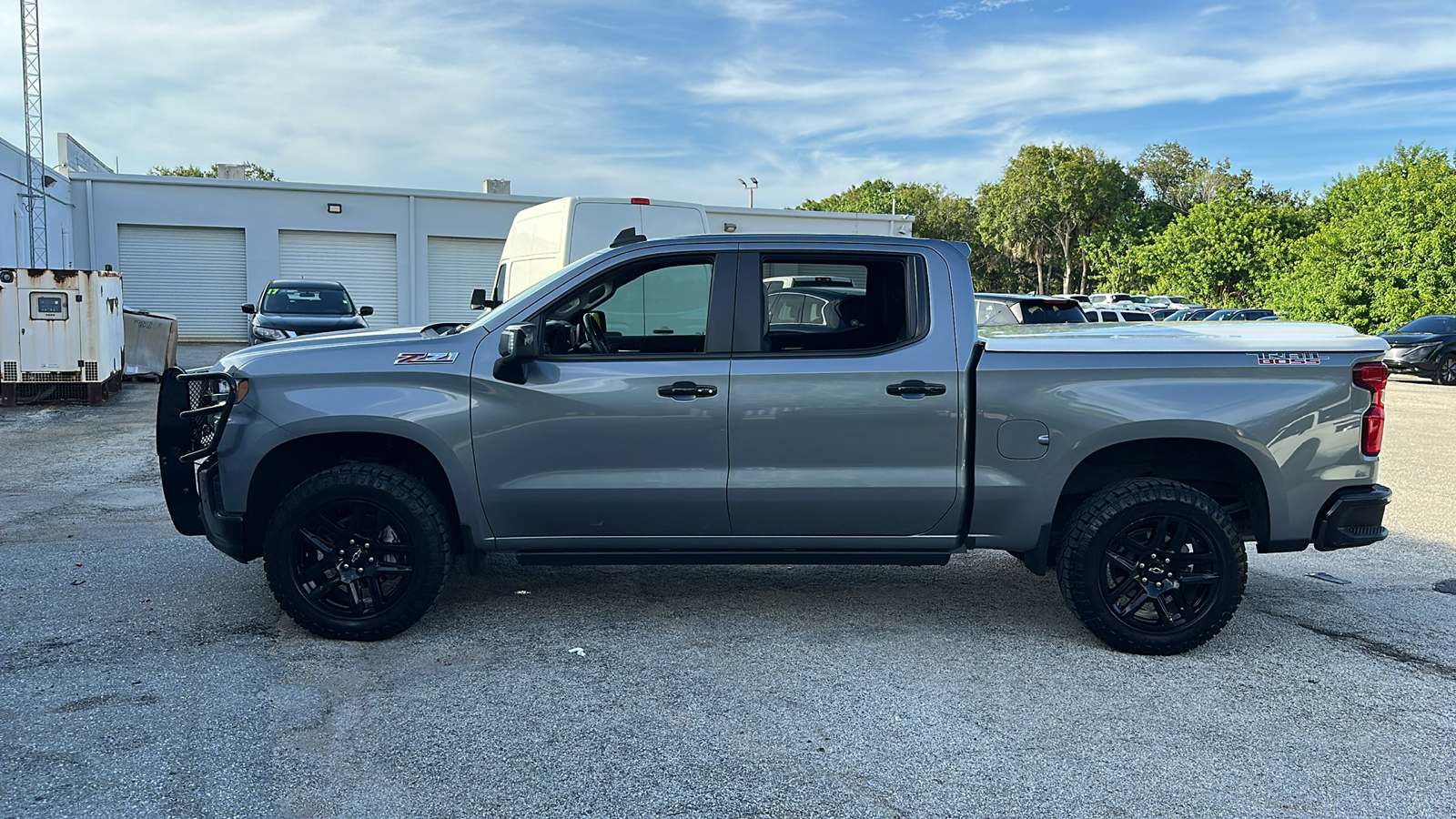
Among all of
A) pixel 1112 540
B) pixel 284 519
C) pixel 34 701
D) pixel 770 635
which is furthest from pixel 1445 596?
pixel 34 701

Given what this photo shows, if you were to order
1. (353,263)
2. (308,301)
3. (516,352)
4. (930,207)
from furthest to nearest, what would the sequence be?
(930,207) → (353,263) → (308,301) → (516,352)

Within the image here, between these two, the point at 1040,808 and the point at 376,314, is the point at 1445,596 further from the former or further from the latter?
the point at 376,314

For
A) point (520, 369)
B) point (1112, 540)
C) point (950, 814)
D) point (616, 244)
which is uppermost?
point (616, 244)

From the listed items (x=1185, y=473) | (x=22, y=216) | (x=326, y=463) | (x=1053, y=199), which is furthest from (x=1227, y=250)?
(x=326, y=463)

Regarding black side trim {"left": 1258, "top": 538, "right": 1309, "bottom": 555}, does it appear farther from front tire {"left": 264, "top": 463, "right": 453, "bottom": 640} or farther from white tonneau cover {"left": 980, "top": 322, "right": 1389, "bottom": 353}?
front tire {"left": 264, "top": 463, "right": 453, "bottom": 640}

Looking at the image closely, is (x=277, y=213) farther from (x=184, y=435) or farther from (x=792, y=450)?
(x=792, y=450)

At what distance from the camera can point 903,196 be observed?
78.3 meters

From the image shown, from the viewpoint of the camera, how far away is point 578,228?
35.8 ft

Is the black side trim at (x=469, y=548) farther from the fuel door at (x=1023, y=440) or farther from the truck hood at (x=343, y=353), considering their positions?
the fuel door at (x=1023, y=440)

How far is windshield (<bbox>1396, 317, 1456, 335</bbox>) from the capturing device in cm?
2227

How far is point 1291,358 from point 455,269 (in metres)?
30.5

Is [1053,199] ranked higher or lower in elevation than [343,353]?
higher

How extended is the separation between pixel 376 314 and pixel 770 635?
29.2 metres

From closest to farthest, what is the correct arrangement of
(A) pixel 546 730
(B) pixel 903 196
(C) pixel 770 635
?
1. (A) pixel 546 730
2. (C) pixel 770 635
3. (B) pixel 903 196
